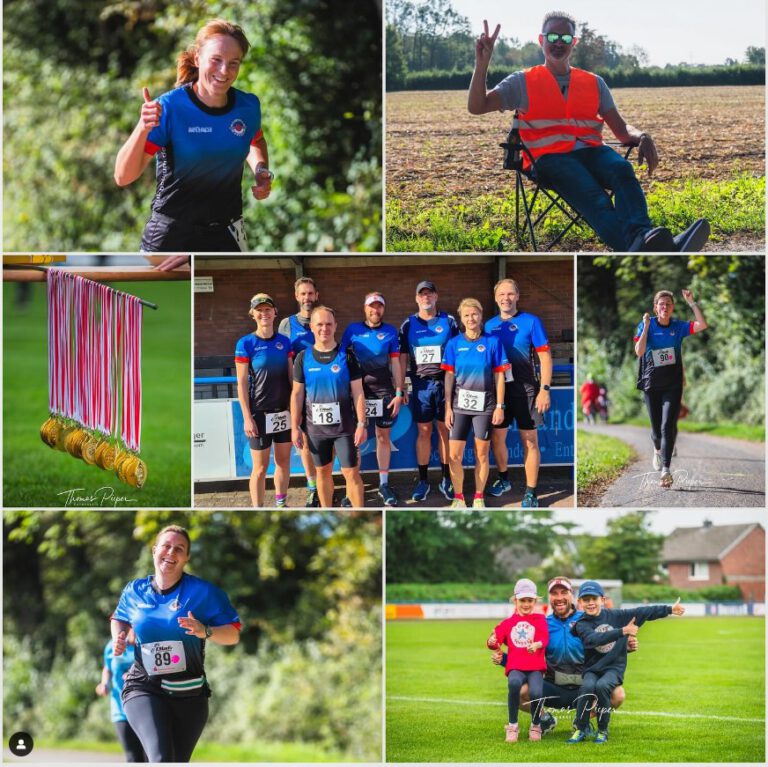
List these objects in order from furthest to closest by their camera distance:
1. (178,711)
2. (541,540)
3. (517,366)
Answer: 1. (541,540)
2. (517,366)
3. (178,711)

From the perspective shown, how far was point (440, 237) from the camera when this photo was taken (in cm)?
689

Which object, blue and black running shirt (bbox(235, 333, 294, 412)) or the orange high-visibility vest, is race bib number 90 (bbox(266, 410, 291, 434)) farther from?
the orange high-visibility vest

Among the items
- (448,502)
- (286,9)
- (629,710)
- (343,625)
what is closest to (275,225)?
(286,9)

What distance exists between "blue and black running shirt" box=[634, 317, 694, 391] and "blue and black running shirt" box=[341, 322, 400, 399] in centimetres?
138

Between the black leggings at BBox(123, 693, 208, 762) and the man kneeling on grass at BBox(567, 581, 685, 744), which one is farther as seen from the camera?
the man kneeling on grass at BBox(567, 581, 685, 744)

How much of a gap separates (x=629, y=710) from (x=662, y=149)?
10.4 feet

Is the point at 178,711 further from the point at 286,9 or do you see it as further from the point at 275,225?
the point at 286,9

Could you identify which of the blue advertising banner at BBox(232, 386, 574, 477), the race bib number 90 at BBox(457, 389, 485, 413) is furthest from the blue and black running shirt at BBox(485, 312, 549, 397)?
the blue advertising banner at BBox(232, 386, 574, 477)

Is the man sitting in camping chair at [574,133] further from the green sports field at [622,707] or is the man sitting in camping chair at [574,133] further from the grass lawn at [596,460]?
the green sports field at [622,707]

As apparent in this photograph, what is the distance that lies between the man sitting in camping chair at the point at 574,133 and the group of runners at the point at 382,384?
646mm

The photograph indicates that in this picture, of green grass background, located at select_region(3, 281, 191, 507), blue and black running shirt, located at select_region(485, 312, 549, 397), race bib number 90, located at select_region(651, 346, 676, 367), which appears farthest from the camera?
green grass background, located at select_region(3, 281, 191, 507)

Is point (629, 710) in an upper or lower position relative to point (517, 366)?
lower

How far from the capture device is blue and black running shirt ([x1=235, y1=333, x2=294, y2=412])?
656 cm

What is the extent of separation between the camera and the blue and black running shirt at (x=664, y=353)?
6.78 meters
